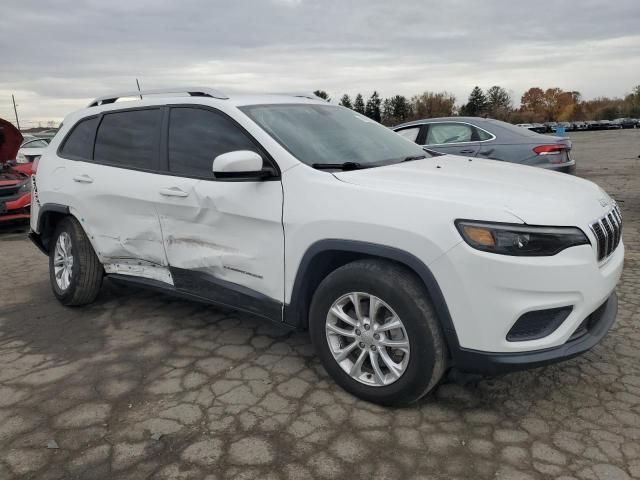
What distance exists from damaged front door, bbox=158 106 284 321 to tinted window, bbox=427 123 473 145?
5.49 m

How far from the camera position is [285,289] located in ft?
10.2

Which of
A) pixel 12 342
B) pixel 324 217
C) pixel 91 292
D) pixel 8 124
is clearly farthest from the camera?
pixel 8 124

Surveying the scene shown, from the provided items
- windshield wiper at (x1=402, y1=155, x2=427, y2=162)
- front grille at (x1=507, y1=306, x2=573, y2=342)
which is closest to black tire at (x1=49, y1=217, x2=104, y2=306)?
windshield wiper at (x1=402, y1=155, x2=427, y2=162)

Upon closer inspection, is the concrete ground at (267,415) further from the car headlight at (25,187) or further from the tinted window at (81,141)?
the car headlight at (25,187)

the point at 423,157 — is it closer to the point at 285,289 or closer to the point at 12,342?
the point at 285,289

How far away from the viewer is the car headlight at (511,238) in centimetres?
242

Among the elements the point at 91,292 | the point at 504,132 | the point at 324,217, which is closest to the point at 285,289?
the point at 324,217

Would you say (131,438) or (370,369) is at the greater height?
(370,369)

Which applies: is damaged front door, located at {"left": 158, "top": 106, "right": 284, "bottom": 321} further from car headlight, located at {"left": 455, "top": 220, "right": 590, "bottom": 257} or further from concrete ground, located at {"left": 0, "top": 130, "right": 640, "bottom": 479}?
car headlight, located at {"left": 455, "top": 220, "right": 590, "bottom": 257}

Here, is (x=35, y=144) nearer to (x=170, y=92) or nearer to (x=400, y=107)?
(x=170, y=92)

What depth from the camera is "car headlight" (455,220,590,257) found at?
2.42 m

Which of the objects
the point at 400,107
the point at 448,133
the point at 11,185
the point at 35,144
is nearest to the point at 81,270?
the point at 11,185

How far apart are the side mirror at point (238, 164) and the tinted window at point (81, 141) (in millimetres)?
1942

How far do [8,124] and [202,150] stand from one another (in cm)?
675
